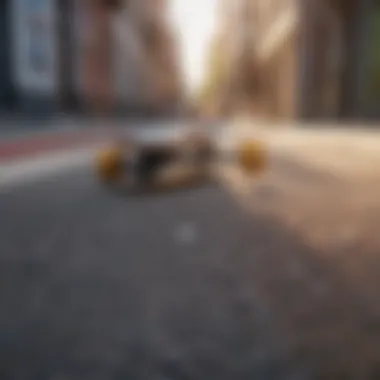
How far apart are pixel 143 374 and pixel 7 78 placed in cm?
150

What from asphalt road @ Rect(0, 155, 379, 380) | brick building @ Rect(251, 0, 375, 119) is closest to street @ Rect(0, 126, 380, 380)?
asphalt road @ Rect(0, 155, 379, 380)

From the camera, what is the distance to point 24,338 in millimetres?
320

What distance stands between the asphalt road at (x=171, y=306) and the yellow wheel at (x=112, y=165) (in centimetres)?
13

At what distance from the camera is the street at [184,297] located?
0.99 ft

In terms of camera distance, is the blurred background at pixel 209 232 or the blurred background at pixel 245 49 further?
the blurred background at pixel 245 49

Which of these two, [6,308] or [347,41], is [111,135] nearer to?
[347,41]

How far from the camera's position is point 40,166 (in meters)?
1.03

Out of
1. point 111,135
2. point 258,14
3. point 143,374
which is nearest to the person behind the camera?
point 143,374

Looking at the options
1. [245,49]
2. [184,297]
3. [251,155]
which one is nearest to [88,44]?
[245,49]

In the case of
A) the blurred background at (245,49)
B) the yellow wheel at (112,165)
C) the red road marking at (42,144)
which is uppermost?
the blurred background at (245,49)

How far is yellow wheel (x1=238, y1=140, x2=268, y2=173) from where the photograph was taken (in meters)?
0.90

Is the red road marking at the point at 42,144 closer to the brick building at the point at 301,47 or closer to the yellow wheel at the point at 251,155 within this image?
the yellow wheel at the point at 251,155

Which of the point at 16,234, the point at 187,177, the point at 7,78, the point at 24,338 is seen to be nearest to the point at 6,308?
the point at 24,338

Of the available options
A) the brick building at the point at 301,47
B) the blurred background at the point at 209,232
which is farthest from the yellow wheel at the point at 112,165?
the brick building at the point at 301,47
